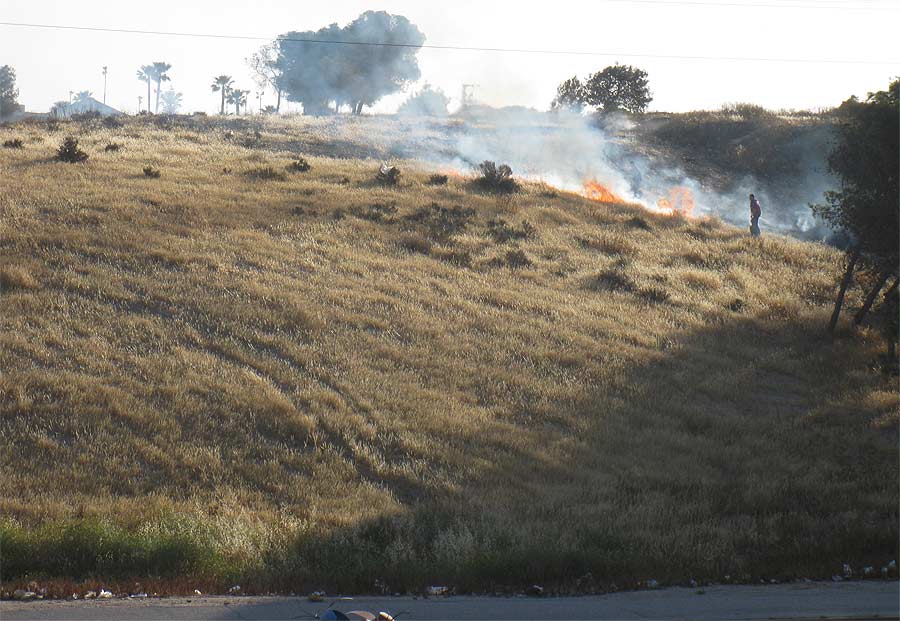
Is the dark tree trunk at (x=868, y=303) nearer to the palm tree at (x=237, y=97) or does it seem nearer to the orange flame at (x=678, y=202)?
the orange flame at (x=678, y=202)

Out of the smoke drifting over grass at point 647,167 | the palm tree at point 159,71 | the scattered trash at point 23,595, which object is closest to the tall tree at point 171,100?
the palm tree at point 159,71

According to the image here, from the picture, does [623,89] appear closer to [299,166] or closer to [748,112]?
[748,112]

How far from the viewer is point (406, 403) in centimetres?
1239

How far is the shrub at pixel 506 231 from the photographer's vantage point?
77.4 ft

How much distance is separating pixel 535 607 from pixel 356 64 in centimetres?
7975

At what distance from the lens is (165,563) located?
300 inches

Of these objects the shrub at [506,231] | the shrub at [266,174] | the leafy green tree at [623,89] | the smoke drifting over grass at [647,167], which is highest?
the leafy green tree at [623,89]

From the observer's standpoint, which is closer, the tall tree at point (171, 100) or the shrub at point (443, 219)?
the shrub at point (443, 219)

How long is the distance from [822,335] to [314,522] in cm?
1285

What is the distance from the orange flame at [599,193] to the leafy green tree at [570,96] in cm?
2841

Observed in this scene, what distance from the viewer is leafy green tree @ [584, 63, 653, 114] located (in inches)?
2522

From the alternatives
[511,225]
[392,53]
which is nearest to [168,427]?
[511,225]

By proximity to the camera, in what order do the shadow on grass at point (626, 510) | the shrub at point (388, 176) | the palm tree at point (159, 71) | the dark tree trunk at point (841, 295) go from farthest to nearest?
1. the palm tree at point (159, 71)
2. the shrub at point (388, 176)
3. the dark tree trunk at point (841, 295)
4. the shadow on grass at point (626, 510)

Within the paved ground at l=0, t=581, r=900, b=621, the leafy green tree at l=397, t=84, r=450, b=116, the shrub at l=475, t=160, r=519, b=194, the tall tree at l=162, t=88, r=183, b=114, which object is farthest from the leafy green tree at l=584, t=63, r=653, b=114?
the tall tree at l=162, t=88, r=183, b=114
